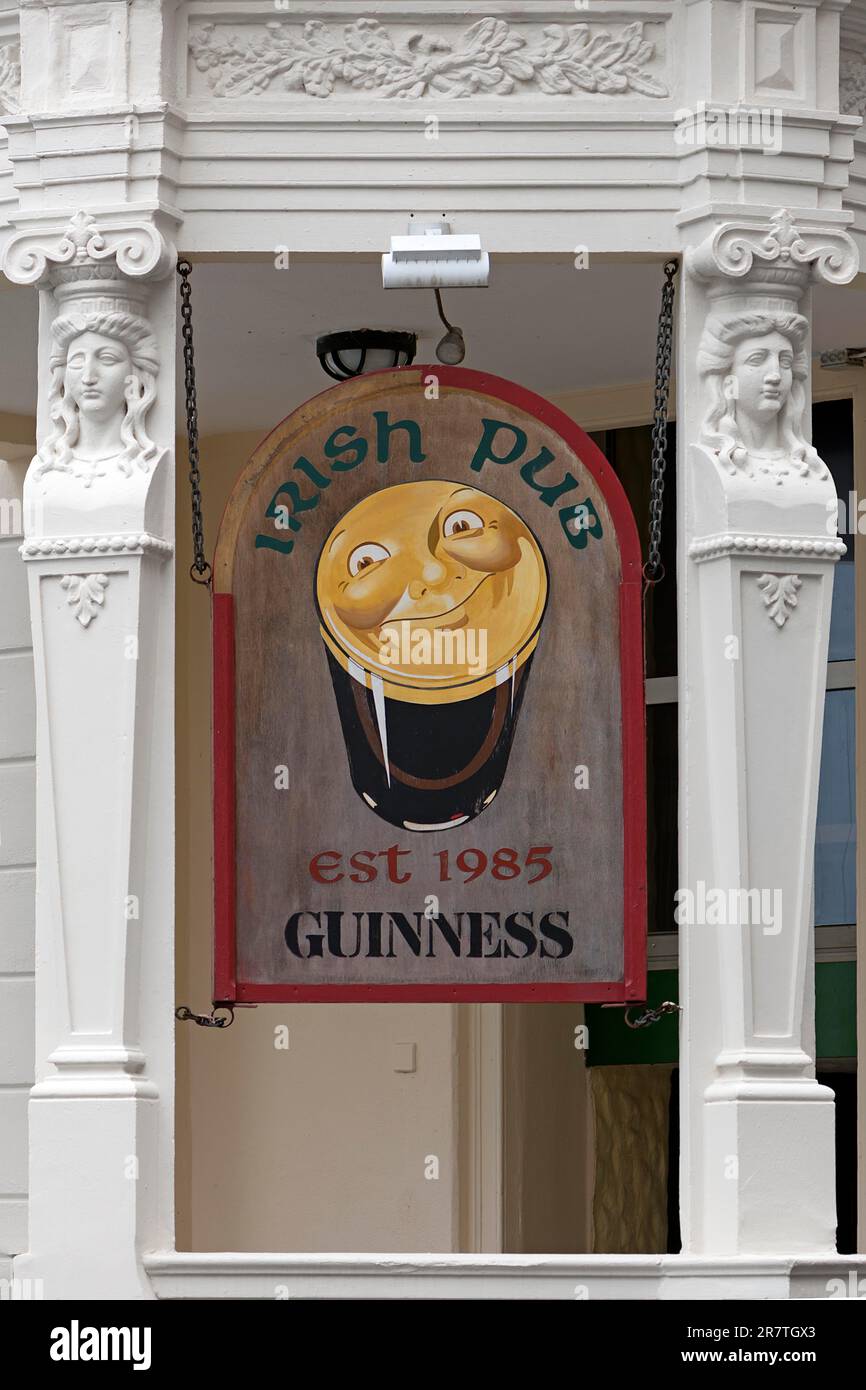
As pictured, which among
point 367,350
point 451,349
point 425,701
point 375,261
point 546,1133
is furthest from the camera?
point 546,1133

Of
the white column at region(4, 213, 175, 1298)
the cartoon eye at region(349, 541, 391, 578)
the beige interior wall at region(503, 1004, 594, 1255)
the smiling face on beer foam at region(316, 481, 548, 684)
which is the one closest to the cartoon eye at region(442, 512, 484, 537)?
the smiling face on beer foam at region(316, 481, 548, 684)

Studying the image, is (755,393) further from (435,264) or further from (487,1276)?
(487,1276)

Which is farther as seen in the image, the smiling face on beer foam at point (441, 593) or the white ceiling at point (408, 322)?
the white ceiling at point (408, 322)

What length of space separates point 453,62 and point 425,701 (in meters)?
2.22

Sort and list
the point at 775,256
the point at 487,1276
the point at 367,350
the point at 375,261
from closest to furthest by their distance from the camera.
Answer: the point at 487,1276
the point at 775,256
the point at 375,261
the point at 367,350

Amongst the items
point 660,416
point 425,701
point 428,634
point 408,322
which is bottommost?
point 425,701

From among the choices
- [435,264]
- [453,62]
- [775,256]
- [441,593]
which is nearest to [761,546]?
[775,256]

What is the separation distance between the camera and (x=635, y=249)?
29.3ft

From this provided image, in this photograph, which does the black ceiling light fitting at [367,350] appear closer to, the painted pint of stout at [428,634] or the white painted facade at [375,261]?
the white painted facade at [375,261]

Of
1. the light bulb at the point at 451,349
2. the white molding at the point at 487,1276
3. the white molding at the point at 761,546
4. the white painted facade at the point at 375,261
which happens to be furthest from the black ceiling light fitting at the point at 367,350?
the white molding at the point at 487,1276

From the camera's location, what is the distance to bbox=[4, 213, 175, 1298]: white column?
8.49 m

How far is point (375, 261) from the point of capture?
29.9 ft

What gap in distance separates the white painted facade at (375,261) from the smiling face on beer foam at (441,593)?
0.55 metres

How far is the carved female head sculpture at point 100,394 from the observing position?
8836 millimetres
